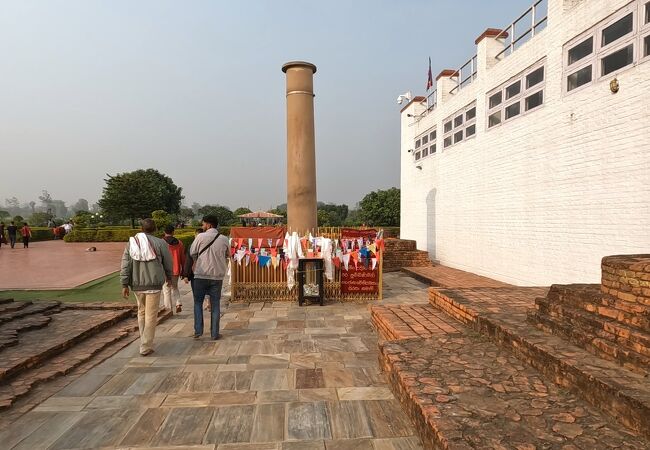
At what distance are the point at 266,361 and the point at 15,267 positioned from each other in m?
13.6

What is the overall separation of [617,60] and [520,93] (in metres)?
2.75

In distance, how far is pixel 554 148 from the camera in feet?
25.8

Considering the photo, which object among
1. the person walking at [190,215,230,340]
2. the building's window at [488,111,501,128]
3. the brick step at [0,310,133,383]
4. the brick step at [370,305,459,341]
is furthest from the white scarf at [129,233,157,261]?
the building's window at [488,111,501,128]

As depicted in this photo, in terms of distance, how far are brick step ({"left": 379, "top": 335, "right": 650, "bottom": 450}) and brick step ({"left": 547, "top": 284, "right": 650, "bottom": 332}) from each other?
76 cm

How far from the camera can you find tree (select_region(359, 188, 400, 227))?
41.5m

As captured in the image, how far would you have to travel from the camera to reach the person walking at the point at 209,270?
17.7 ft

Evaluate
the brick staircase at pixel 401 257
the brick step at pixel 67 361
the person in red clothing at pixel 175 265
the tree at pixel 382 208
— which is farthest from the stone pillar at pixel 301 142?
the tree at pixel 382 208

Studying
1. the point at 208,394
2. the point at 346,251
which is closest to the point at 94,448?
the point at 208,394

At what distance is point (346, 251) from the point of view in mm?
8188

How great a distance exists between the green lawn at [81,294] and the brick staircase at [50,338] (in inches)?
56.7

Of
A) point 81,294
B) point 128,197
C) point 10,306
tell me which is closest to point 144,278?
point 10,306

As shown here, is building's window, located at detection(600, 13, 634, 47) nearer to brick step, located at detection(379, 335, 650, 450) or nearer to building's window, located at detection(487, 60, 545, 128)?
building's window, located at detection(487, 60, 545, 128)

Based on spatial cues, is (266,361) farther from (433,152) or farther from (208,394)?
(433,152)

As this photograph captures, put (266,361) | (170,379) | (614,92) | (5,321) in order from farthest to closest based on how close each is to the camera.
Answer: (614,92), (5,321), (266,361), (170,379)
